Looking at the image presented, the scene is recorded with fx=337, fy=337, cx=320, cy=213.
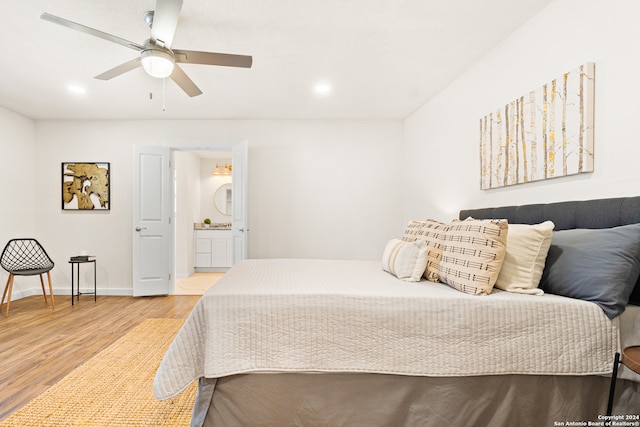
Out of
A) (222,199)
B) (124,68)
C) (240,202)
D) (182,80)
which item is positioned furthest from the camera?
(222,199)

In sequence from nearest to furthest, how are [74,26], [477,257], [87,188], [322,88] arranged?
[477,257] → [74,26] → [322,88] → [87,188]

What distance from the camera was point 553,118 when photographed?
6.95 feet

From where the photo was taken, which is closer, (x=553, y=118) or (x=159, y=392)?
(x=159, y=392)

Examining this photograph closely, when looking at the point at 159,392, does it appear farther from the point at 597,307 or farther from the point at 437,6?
the point at 437,6

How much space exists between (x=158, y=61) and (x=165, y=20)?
1.10 feet

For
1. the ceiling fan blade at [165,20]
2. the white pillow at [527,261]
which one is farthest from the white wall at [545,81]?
the ceiling fan blade at [165,20]

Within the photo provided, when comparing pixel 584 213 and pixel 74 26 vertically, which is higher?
pixel 74 26

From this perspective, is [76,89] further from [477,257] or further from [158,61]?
[477,257]

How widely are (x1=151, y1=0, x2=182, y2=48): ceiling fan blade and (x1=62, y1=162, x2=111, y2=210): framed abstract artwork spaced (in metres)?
3.48

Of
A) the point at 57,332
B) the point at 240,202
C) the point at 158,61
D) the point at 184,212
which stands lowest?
the point at 57,332

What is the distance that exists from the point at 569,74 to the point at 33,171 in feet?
20.7

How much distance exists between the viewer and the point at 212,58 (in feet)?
7.54

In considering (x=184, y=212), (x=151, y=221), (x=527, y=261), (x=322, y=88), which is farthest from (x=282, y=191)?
(x=527, y=261)

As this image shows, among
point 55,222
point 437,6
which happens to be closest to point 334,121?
point 437,6
